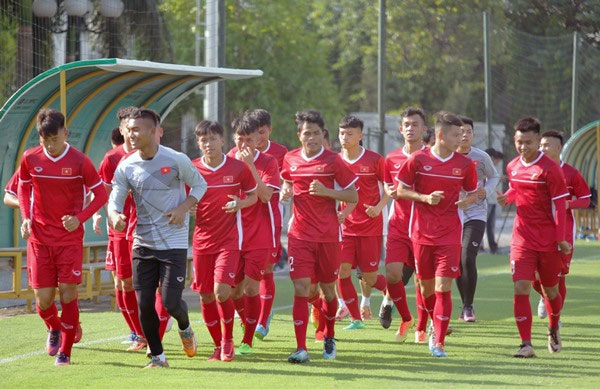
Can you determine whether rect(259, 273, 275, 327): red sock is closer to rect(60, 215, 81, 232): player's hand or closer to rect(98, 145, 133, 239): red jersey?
rect(98, 145, 133, 239): red jersey

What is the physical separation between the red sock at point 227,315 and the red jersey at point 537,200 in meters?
2.66

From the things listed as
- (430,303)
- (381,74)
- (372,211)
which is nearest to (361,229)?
(372,211)

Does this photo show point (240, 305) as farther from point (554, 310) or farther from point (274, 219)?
point (554, 310)

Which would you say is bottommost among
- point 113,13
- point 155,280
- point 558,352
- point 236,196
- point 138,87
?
point 558,352

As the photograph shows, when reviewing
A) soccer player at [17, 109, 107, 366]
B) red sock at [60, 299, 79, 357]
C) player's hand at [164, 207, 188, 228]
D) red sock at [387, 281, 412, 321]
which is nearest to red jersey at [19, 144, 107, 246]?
soccer player at [17, 109, 107, 366]

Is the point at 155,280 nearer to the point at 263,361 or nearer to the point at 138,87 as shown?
the point at 263,361

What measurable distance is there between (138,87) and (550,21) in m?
28.4

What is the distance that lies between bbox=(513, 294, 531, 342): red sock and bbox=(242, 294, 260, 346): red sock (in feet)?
7.56

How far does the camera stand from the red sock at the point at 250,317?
10.7m

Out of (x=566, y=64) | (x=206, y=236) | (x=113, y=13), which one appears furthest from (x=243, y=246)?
(x=566, y=64)

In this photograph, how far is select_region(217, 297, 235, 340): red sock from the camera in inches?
399

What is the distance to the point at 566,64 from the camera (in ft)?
130

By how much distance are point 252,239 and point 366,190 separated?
6.42 ft

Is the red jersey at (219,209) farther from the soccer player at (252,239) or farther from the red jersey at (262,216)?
the red jersey at (262,216)
